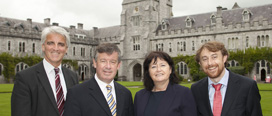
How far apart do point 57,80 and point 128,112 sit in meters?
1.00

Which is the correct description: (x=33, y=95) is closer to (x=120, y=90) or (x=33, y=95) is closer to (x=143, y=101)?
(x=120, y=90)

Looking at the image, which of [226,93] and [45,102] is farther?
[226,93]

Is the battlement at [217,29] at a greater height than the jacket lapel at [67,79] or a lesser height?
greater

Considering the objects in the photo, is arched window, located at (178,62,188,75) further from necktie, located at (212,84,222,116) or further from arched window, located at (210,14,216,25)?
necktie, located at (212,84,222,116)

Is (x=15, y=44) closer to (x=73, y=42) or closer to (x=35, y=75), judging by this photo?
(x=73, y=42)

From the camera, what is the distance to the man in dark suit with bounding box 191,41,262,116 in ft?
12.2

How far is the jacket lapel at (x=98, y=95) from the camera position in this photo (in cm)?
334

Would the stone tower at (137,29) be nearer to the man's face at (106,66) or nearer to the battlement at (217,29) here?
the battlement at (217,29)

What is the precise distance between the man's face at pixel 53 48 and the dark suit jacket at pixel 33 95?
169mm

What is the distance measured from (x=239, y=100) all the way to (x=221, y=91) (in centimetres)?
29

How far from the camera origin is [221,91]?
396cm

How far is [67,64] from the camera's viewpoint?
37.5 m

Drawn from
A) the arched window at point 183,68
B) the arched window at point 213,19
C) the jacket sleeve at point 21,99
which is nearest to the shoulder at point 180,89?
the jacket sleeve at point 21,99

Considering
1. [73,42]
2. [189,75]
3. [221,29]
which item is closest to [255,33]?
[221,29]
